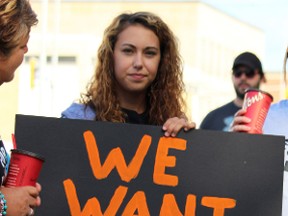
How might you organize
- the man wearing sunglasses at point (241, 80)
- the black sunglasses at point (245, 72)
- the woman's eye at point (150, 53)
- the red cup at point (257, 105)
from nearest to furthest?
the red cup at point (257, 105) < the woman's eye at point (150, 53) < the man wearing sunglasses at point (241, 80) < the black sunglasses at point (245, 72)

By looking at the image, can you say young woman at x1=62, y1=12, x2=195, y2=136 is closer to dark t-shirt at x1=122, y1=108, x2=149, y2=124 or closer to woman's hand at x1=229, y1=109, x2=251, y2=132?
dark t-shirt at x1=122, y1=108, x2=149, y2=124

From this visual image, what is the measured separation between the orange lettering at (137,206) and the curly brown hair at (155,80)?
46 centimetres

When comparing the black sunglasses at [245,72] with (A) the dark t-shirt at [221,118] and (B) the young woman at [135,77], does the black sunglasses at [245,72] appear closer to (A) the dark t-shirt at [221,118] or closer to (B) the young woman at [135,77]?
(A) the dark t-shirt at [221,118]

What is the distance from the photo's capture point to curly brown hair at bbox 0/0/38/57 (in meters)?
3.26

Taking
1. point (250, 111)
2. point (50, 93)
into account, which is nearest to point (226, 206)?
point (250, 111)

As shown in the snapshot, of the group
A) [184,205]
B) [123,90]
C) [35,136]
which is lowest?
[184,205]

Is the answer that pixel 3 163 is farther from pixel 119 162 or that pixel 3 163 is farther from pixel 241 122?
pixel 241 122

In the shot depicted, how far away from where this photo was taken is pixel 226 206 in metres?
3.94

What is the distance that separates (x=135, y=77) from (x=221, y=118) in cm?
312

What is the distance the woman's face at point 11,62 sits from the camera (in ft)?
10.8

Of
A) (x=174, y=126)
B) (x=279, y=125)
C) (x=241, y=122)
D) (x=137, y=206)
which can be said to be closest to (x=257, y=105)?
(x=241, y=122)

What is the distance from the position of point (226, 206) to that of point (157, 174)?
32 centimetres

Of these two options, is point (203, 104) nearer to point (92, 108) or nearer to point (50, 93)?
point (50, 93)

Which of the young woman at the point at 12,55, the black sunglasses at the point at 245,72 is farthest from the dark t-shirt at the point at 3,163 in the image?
the black sunglasses at the point at 245,72
